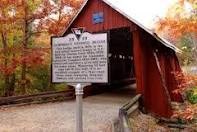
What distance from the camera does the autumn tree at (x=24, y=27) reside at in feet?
63.4

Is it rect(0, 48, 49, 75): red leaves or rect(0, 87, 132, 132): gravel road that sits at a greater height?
rect(0, 48, 49, 75): red leaves

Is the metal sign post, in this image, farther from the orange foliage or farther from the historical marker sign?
the orange foliage

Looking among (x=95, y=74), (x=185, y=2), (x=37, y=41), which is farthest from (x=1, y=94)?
(x=95, y=74)

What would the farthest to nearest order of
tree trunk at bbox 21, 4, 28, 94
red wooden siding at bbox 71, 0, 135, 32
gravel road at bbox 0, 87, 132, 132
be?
tree trunk at bbox 21, 4, 28, 94 < red wooden siding at bbox 71, 0, 135, 32 < gravel road at bbox 0, 87, 132, 132

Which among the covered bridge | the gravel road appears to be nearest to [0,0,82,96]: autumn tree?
the covered bridge

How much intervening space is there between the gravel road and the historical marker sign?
4401mm

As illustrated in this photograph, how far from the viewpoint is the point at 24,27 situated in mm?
21125

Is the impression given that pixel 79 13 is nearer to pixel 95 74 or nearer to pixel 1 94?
pixel 1 94

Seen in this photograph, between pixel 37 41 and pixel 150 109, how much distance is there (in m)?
10.4

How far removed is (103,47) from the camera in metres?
5.92

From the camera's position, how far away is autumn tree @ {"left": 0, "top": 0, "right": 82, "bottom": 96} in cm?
1933

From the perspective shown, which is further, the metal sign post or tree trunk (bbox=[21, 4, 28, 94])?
tree trunk (bbox=[21, 4, 28, 94])

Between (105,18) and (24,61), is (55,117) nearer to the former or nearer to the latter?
(105,18)

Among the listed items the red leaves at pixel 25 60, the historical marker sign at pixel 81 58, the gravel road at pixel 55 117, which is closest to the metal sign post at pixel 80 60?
the historical marker sign at pixel 81 58
